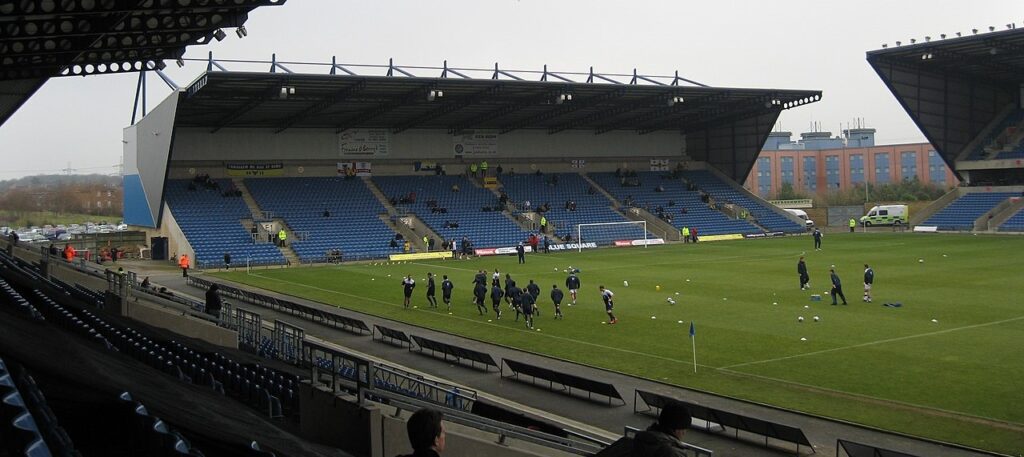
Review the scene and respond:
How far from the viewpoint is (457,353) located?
20969 millimetres

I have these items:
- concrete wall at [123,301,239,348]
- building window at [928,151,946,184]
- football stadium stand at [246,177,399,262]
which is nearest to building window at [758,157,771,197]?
building window at [928,151,946,184]

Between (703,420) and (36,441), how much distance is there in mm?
12967

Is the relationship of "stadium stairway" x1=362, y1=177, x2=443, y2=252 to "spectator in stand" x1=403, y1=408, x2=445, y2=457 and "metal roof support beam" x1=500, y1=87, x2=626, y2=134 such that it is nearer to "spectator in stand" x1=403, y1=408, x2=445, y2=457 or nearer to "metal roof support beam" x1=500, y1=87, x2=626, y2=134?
"metal roof support beam" x1=500, y1=87, x2=626, y2=134

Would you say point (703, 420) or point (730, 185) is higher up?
point (730, 185)

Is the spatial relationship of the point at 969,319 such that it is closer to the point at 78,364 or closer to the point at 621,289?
the point at 621,289

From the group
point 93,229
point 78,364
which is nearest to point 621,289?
point 78,364

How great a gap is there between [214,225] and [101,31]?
122 feet

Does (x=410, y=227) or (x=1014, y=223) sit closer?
(x=1014, y=223)

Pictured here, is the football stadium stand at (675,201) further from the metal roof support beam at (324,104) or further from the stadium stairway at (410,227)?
the metal roof support beam at (324,104)

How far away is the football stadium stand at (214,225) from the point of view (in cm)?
5100

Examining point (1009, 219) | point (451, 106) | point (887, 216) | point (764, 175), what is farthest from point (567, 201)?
point (764, 175)

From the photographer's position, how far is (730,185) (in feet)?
247

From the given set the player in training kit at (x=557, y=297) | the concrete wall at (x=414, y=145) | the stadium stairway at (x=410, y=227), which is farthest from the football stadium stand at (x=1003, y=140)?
the player in training kit at (x=557, y=297)

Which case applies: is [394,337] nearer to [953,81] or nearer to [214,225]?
[214,225]
